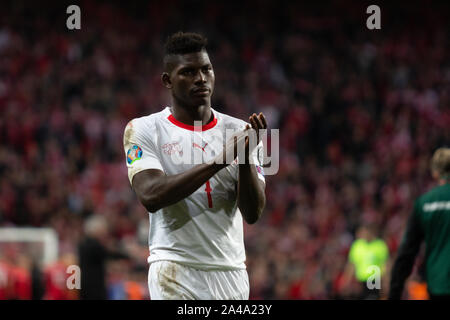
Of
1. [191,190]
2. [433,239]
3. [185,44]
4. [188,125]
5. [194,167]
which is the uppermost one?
[185,44]

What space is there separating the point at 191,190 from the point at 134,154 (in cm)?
49

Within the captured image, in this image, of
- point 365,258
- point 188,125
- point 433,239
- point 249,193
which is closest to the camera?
point 249,193

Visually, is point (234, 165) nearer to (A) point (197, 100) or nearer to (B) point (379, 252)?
(A) point (197, 100)

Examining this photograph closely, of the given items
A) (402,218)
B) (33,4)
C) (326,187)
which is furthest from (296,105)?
(33,4)

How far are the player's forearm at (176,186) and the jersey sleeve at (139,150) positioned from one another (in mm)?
163

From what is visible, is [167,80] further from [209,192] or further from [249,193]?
[249,193]

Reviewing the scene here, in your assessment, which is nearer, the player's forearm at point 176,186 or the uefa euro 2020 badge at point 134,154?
the player's forearm at point 176,186

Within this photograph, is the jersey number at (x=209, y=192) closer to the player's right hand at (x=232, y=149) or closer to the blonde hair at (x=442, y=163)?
the player's right hand at (x=232, y=149)

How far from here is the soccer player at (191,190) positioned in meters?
3.77

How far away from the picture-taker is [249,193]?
3812 mm

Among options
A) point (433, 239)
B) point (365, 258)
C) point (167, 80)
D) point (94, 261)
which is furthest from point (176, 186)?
point (365, 258)

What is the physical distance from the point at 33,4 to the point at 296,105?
7.53m

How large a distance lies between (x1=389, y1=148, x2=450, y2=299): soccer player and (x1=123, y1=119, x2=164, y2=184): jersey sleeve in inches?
89.3
